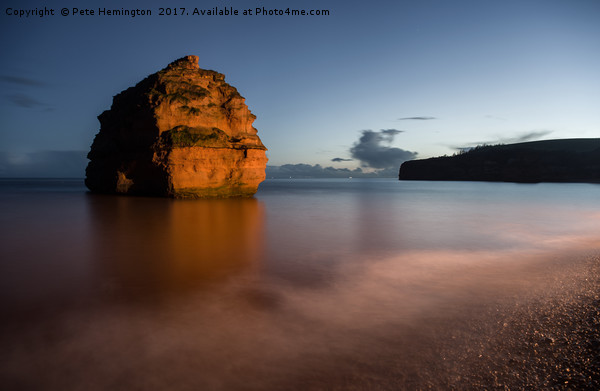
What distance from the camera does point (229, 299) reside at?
15.6ft

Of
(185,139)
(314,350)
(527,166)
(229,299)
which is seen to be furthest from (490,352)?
(527,166)

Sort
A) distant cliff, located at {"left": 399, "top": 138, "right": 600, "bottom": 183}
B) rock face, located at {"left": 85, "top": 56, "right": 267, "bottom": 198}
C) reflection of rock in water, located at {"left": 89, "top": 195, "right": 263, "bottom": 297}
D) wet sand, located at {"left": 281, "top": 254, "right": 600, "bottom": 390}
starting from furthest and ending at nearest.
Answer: distant cliff, located at {"left": 399, "top": 138, "right": 600, "bottom": 183} → rock face, located at {"left": 85, "top": 56, "right": 267, "bottom": 198} → reflection of rock in water, located at {"left": 89, "top": 195, "right": 263, "bottom": 297} → wet sand, located at {"left": 281, "top": 254, "right": 600, "bottom": 390}

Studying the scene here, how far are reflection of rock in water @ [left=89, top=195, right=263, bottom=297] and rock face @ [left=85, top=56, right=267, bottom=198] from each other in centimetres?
781

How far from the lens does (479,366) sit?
9.62ft

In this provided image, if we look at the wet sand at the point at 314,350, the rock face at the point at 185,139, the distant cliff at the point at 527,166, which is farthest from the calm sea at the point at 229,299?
the distant cliff at the point at 527,166

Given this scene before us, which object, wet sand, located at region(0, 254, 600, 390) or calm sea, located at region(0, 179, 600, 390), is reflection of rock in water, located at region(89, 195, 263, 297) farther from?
wet sand, located at region(0, 254, 600, 390)

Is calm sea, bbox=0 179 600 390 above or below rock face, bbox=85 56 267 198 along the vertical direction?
below

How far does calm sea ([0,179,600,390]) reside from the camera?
296 cm

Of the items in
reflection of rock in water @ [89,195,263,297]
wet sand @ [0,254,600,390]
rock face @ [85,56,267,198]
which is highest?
rock face @ [85,56,267,198]

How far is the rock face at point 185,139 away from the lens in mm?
21484

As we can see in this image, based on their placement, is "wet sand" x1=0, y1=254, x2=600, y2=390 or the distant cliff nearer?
"wet sand" x1=0, y1=254, x2=600, y2=390

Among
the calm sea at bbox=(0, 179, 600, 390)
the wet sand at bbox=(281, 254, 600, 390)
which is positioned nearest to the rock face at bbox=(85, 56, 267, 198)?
the calm sea at bbox=(0, 179, 600, 390)

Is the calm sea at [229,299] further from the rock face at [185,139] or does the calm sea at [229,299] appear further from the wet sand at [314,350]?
the rock face at [185,139]

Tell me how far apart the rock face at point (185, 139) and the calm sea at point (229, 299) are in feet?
37.9
